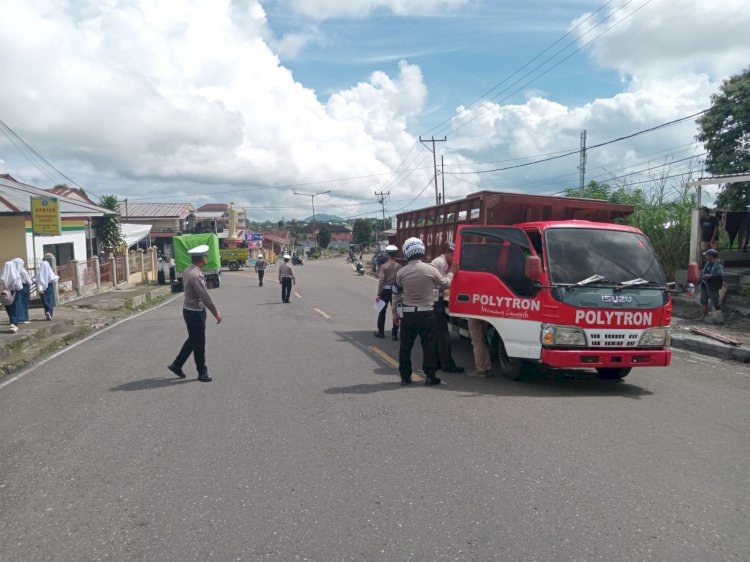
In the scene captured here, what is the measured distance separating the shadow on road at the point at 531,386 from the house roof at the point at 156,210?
64.2 m

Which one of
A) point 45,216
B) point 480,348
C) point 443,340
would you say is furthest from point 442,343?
point 45,216

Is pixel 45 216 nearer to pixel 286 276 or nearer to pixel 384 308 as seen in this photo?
pixel 286 276

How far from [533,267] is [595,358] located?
49.5 inches

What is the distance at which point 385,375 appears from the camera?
8.32m

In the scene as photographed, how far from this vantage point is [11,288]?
1293 centimetres

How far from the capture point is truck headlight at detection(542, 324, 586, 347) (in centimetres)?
720

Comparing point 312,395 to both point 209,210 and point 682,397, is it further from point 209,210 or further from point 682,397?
point 209,210

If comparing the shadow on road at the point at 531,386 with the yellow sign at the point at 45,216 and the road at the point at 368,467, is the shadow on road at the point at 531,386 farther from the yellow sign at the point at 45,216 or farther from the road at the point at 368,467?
the yellow sign at the point at 45,216

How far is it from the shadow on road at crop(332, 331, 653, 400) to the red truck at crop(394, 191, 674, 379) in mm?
233

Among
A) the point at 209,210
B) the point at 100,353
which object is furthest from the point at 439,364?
the point at 209,210

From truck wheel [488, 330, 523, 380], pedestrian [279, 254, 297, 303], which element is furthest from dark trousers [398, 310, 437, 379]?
pedestrian [279, 254, 297, 303]

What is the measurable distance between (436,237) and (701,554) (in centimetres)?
901

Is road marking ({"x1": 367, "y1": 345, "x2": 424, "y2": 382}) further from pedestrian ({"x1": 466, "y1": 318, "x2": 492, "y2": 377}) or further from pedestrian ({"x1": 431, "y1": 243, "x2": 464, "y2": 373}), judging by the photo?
pedestrian ({"x1": 466, "y1": 318, "x2": 492, "y2": 377})

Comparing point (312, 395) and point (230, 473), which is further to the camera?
point (312, 395)
